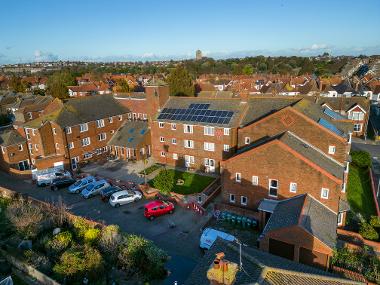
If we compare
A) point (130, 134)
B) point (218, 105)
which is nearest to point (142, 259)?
point (218, 105)

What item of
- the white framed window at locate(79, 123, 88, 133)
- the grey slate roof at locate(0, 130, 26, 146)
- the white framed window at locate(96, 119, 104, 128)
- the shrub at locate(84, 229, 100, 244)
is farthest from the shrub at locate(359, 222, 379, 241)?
the grey slate roof at locate(0, 130, 26, 146)

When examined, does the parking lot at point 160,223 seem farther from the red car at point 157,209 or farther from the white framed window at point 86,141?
the white framed window at point 86,141

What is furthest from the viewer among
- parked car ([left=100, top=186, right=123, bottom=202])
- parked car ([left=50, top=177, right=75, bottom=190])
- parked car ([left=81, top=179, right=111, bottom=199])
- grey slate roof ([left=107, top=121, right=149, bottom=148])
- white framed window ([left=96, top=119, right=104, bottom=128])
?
white framed window ([left=96, top=119, right=104, bottom=128])

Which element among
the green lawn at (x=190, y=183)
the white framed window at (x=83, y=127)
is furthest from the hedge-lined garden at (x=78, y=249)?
the white framed window at (x=83, y=127)

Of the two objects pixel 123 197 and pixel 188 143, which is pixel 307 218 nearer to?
pixel 123 197

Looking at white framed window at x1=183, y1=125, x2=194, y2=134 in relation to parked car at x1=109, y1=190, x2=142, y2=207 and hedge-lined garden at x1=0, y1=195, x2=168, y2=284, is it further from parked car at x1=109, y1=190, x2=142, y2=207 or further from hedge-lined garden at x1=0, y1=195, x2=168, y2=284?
hedge-lined garden at x1=0, y1=195, x2=168, y2=284

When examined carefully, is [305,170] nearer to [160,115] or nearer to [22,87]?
[160,115]

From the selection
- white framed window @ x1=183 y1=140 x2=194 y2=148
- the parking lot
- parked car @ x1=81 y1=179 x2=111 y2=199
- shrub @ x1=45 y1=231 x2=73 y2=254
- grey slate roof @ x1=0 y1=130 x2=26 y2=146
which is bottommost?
the parking lot
